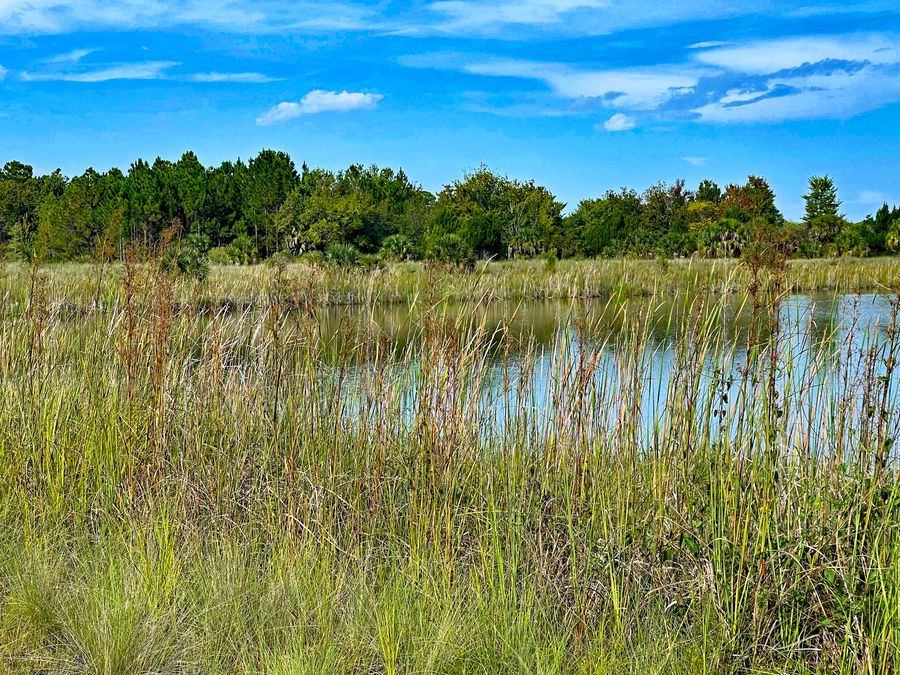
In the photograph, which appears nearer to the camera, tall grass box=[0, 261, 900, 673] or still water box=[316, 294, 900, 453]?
tall grass box=[0, 261, 900, 673]

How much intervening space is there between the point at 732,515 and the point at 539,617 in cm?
65

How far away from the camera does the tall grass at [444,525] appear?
7.26 feet

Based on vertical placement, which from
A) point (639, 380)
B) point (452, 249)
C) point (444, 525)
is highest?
point (452, 249)

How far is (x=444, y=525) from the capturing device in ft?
9.01

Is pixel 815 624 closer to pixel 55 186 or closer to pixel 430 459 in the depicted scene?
pixel 430 459

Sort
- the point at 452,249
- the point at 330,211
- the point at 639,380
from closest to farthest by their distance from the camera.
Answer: the point at 639,380
the point at 452,249
the point at 330,211

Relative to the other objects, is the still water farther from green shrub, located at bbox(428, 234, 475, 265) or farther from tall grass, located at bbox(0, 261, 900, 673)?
green shrub, located at bbox(428, 234, 475, 265)

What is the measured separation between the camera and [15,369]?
12.9ft

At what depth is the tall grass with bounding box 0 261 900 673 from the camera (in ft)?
7.26

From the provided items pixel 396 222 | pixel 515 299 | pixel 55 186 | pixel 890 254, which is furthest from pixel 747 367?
pixel 55 186

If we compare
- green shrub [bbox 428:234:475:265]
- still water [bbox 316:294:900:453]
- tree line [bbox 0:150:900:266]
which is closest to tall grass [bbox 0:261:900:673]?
still water [bbox 316:294:900:453]

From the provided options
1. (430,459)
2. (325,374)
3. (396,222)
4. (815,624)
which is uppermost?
(396,222)

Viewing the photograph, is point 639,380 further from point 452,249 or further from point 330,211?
point 330,211

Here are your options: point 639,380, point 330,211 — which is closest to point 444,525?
point 639,380
